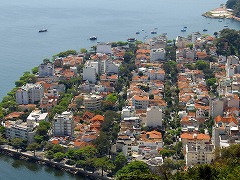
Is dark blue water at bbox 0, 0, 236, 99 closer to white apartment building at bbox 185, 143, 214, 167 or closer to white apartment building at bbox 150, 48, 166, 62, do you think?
white apartment building at bbox 150, 48, 166, 62

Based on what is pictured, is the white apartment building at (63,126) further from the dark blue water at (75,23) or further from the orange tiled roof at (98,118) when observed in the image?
the dark blue water at (75,23)

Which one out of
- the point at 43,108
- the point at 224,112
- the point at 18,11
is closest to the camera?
the point at 224,112

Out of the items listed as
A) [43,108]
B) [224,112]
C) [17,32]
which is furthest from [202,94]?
[17,32]

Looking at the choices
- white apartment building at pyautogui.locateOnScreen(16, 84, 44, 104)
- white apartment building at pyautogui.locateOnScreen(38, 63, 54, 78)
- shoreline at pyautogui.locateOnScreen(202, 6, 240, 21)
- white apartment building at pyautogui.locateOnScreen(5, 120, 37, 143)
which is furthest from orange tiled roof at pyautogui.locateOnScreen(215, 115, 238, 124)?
shoreline at pyautogui.locateOnScreen(202, 6, 240, 21)

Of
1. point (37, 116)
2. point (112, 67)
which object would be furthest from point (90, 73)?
point (37, 116)

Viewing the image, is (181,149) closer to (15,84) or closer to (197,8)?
(15,84)

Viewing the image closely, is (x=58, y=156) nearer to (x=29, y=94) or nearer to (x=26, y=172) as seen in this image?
(x=26, y=172)
